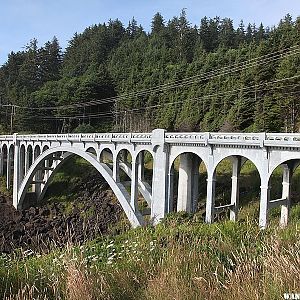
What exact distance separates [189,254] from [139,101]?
5430 cm

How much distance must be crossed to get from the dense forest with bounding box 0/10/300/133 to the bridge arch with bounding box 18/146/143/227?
14.4 m

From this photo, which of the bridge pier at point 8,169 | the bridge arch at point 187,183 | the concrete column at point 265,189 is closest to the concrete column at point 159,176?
the bridge arch at point 187,183

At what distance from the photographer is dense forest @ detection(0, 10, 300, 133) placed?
36966 mm

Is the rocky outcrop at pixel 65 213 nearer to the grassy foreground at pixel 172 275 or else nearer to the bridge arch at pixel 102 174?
the bridge arch at pixel 102 174

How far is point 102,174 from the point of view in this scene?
91.4 ft

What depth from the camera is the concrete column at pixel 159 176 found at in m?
22.3

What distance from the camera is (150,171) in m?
36.4

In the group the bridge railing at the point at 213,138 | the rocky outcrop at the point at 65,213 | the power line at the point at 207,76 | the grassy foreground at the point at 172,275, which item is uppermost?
the power line at the point at 207,76

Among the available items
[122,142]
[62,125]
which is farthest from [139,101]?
[122,142]

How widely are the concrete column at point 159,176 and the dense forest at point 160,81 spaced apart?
46.2 feet

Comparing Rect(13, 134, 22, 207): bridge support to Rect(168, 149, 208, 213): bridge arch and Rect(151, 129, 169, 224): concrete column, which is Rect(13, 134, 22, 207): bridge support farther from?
Rect(168, 149, 208, 213): bridge arch

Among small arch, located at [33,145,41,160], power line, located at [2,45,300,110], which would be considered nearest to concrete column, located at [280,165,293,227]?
power line, located at [2,45,300,110]

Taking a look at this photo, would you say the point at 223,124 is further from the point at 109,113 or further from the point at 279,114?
the point at 109,113

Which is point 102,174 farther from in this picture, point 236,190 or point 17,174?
point 17,174
